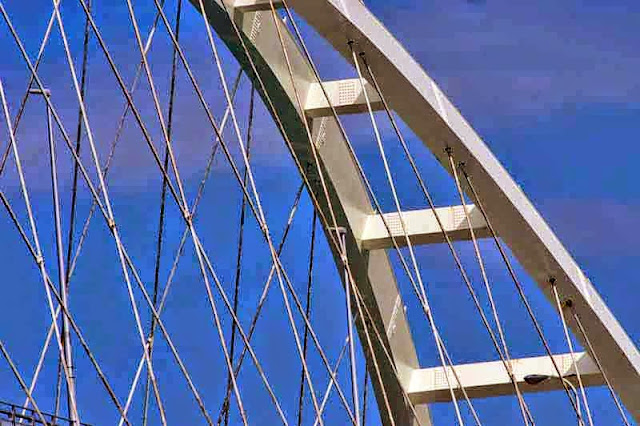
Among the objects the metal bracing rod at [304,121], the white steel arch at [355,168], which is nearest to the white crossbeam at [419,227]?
the white steel arch at [355,168]

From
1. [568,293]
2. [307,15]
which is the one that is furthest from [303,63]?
[568,293]

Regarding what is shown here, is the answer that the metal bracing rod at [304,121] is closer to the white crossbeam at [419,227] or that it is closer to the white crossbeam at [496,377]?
the white crossbeam at [419,227]

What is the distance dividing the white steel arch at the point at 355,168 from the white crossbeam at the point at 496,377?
1.8 inches

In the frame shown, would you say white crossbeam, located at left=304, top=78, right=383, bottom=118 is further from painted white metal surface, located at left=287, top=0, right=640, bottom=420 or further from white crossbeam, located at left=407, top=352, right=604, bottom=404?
white crossbeam, located at left=407, top=352, right=604, bottom=404

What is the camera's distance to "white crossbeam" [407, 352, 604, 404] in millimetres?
30531

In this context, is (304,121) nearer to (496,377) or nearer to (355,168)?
(355,168)

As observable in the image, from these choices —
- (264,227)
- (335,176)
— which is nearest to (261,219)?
(264,227)

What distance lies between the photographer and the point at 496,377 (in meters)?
30.9

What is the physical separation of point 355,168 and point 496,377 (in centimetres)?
387

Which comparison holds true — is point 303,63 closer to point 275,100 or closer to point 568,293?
point 275,100

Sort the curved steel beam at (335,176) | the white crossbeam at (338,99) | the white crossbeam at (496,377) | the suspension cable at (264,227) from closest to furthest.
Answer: the suspension cable at (264,227), the curved steel beam at (335,176), the white crossbeam at (338,99), the white crossbeam at (496,377)

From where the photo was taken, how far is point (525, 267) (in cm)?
2917

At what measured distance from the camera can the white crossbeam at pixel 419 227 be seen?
97.8ft

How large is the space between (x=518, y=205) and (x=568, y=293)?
5.33 feet
